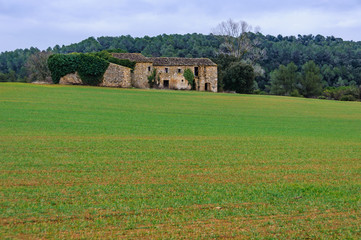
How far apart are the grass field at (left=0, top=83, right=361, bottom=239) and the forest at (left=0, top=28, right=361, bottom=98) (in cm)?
6101

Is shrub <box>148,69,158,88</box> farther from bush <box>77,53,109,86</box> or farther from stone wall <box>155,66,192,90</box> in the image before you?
bush <box>77,53,109,86</box>

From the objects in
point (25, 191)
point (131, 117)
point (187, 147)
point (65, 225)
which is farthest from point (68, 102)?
point (65, 225)

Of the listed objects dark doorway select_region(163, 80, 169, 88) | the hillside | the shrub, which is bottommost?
dark doorway select_region(163, 80, 169, 88)

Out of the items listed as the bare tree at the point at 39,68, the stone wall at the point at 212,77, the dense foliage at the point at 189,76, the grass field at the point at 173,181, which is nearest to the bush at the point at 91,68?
the dense foliage at the point at 189,76

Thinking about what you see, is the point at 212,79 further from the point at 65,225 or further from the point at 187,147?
the point at 65,225

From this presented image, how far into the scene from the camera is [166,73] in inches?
2589

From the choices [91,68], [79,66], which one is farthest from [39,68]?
[91,68]

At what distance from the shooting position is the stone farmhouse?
59.3 m

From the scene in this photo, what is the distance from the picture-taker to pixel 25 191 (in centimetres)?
1005

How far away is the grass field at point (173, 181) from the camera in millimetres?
7914

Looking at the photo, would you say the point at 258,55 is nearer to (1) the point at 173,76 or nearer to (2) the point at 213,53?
(2) the point at 213,53

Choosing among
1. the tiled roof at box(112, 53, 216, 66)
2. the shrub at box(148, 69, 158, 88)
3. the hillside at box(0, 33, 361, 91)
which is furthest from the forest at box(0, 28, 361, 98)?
the shrub at box(148, 69, 158, 88)

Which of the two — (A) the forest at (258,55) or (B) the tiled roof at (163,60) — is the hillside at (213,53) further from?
(B) the tiled roof at (163,60)

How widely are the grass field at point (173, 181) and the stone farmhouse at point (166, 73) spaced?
33577 mm
